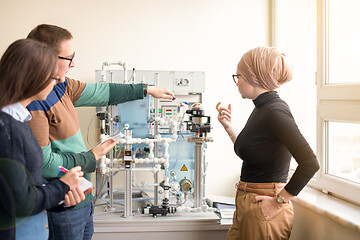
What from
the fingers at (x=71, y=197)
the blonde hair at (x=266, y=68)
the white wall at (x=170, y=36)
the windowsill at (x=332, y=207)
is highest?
the white wall at (x=170, y=36)

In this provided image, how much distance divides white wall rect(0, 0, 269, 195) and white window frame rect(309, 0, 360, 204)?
101 centimetres

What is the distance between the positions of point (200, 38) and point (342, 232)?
6.90 feet

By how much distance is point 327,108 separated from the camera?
226 cm

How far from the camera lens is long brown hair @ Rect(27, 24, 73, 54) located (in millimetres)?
A: 1425

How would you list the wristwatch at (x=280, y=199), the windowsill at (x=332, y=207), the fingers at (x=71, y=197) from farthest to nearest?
the windowsill at (x=332, y=207)
the wristwatch at (x=280, y=199)
the fingers at (x=71, y=197)

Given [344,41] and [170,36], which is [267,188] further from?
[170,36]

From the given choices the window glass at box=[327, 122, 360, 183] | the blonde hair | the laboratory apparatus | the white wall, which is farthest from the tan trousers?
the white wall

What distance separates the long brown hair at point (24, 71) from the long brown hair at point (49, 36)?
0.36m

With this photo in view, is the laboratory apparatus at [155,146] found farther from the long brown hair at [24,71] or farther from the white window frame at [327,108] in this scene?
the long brown hair at [24,71]

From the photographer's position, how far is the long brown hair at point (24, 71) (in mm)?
1023

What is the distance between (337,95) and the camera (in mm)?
2141

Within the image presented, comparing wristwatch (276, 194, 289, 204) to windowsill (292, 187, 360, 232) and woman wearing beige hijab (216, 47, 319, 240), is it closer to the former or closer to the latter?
woman wearing beige hijab (216, 47, 319, 240)

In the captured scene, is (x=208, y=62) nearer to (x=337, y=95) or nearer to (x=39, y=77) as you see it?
(x=337, y=95)

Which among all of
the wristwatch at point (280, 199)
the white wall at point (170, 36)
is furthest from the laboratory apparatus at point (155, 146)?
the wristwatch at point (280, 199)
